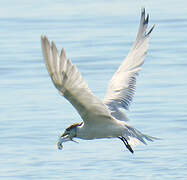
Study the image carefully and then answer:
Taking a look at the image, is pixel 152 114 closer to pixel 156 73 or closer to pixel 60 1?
pixel 156 73

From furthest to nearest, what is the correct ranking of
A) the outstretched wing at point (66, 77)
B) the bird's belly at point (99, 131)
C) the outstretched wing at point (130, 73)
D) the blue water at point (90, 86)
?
the blue water at point (90, 86) < the outstretched wing at point (130, 73) < the bird's belly at point (99, 131) < the outstretched wing at point (66, 77)

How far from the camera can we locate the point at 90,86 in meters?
13.8

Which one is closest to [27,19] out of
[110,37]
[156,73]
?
[110,37]

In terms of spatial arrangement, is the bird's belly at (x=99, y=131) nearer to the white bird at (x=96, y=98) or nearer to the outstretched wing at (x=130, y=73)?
the white bird at (x=96, y=98)

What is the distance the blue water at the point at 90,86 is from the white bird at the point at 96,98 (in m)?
0.91

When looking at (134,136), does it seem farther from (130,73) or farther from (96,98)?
(130,73)

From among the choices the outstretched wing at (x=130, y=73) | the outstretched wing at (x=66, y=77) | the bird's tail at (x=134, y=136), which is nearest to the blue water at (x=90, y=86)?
the outstretched wing at (x=130, y=73)

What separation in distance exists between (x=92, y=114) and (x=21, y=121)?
3686 mm

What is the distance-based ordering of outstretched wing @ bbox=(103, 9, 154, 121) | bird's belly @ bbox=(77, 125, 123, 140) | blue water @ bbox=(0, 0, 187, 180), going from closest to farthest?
1. bird's belly @ bbox=(77, 125, 123, 140)
2. outstretched wing @ bbox=(103, 9, 154, 121)
3. blue water @ bbox=(0, 0, 187, 180)

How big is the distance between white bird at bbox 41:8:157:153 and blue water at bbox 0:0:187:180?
91cm

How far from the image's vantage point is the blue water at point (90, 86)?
10.7m

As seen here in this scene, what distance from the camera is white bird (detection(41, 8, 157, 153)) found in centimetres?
809

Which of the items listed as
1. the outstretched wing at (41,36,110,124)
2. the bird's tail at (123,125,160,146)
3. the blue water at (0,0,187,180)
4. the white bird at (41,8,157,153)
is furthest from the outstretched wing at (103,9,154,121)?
the outstretched wing at (41,36,110,124)

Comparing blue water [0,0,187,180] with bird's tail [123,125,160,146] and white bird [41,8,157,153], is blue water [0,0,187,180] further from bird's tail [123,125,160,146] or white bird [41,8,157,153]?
bird's tail [123,125,160,146]
